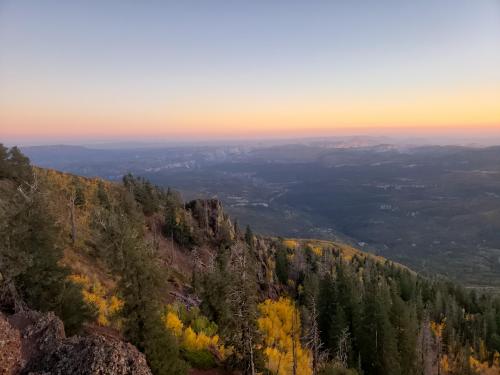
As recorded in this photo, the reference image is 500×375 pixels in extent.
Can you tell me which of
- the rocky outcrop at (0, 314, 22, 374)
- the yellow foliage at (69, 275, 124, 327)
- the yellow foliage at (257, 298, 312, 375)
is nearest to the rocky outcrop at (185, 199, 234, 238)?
the yellow foliage at (257, 298, 312, 375)

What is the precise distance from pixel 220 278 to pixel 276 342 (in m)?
12.8

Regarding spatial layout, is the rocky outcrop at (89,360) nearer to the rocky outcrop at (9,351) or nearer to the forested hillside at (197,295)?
the rocky outcrop at (9,351)

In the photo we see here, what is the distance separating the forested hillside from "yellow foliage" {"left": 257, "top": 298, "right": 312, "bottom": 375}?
220 millimetres

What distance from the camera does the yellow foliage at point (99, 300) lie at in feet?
89.8

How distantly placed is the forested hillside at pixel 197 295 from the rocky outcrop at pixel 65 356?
6759 mm

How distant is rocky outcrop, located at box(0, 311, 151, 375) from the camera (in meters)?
11.7

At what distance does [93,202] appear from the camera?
66.8 meters

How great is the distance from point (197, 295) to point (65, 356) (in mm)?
38949

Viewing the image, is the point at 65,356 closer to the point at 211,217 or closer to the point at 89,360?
the point at 89,360

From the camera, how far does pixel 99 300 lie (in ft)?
103

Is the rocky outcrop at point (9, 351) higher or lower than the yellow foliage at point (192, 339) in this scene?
higher

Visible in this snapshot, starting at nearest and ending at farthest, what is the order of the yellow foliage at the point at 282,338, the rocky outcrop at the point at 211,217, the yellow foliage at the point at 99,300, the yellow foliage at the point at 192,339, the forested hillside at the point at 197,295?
1. the forested hillside at the point at 197,295
2. the yellow foliage at the point at 99,300
3. the yellow foliage at the point at 192,339
4. the yellow foliage at the point at 282,338
5. the rocky outcrop at the point at 211,217

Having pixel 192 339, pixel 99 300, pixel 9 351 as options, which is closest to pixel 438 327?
pixel 192 339

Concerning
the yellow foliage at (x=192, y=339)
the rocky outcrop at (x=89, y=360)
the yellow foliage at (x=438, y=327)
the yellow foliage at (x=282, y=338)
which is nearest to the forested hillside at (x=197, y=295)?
the yellow foliage at (x=192, y=339)
